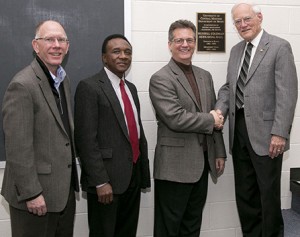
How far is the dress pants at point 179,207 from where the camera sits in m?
2.31

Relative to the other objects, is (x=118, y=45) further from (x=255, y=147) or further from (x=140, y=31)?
(x=255, y=147)

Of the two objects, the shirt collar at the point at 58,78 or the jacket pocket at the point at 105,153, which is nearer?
the shirt collar at the point at 58,78

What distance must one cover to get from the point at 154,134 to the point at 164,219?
0.69 meters

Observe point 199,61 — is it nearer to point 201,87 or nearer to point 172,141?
point 201,87

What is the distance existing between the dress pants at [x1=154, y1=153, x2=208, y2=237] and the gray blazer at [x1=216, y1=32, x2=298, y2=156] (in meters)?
0.41

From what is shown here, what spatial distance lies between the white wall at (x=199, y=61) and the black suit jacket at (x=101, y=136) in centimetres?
62

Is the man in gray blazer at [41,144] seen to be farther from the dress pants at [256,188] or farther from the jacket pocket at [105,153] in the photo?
the dress pants at [256,188]

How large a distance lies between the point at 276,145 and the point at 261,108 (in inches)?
10.0

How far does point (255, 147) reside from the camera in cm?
235

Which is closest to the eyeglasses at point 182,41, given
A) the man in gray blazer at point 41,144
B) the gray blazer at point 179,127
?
the gray blazer at point 179,127

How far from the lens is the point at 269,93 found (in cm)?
232

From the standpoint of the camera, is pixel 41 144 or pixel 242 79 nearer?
pixel 41 144

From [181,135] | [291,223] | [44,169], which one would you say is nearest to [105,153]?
[44,169]

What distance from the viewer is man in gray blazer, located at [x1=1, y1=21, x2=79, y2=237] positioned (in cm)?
167
